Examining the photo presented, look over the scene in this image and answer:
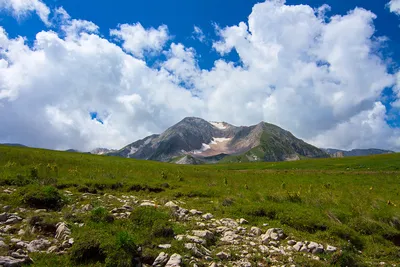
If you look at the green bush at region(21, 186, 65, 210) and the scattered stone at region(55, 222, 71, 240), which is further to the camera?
the green bush at region(21, 186, 65, 210)

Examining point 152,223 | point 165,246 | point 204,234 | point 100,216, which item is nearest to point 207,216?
point 204,234

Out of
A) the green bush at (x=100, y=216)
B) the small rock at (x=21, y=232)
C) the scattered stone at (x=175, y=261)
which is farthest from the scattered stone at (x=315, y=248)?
the small rock at (x=21, y=232)

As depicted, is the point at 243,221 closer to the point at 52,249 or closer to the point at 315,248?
the point at 315,248

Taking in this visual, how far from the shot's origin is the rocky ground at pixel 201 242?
852cm

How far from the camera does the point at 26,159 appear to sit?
97.4ft

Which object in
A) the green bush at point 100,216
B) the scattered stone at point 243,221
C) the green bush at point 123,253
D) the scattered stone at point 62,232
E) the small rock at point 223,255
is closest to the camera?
the green bush at point 123,253

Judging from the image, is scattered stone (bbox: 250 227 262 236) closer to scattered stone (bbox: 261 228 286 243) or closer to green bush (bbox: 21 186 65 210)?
scattered stone (bbox: 261 228 286 243)

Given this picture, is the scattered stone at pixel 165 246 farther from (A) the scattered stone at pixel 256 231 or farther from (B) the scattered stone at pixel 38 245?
(A) the scattered stone at pixel 256 231

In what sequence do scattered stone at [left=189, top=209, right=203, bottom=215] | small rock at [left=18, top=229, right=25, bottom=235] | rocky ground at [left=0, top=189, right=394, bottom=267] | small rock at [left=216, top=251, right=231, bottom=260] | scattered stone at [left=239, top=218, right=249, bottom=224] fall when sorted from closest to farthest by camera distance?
rocky ground at [left=0, top=189, right=394, bottom=267], small rock at [left=216, top=251, right=231, bottom=260], small rock at [left=18, top=229, right=25, bottom=235], scattered stone at [left=239, top=218, right=249, bottom=224], scattered stone at [left=189, top=209, right=203, bottom=215]

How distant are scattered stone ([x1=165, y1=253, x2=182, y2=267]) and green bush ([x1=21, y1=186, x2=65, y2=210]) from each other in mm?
7846

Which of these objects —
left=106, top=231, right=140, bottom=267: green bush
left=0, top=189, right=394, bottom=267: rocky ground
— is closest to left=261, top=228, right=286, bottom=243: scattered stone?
left=0, top=189, right=394, bottom=267: rocky ground

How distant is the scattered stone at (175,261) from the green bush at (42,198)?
7.85 metres

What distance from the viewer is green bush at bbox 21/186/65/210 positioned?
43.2 feet

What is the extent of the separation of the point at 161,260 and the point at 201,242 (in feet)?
6.80
